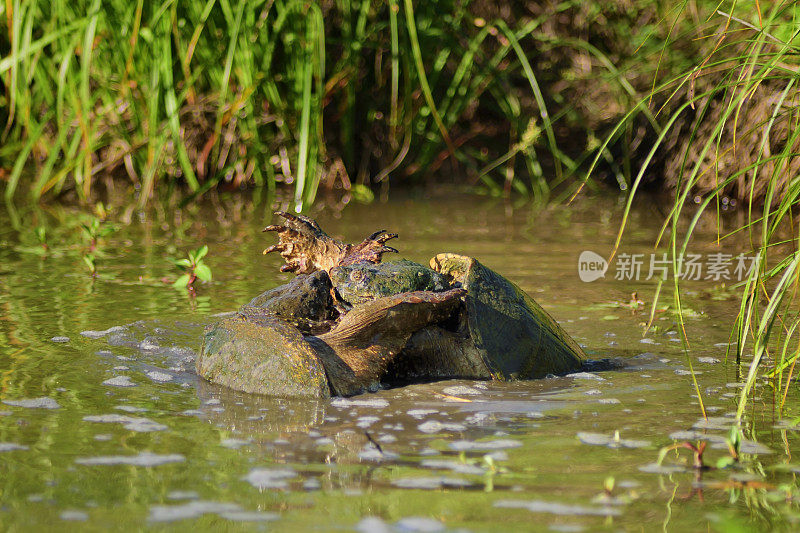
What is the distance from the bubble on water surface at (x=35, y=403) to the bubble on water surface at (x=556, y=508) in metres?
1.37

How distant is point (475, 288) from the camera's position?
10.5 ft

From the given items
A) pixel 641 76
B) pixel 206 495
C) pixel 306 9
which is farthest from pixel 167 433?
pixel 641 76

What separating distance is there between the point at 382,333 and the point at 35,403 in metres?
1.03

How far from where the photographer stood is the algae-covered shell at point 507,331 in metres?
3.11

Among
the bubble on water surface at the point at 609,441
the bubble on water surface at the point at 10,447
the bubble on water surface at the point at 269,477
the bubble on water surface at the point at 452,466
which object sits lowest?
the bubble on water surface at the point at 10,447

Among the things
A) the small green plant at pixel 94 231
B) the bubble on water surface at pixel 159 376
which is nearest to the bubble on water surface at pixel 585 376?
the bubble on water surface at pixel 159 376

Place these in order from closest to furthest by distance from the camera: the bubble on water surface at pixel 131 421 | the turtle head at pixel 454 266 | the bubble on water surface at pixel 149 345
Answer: the bubble on water surface at pixel 131 421 → the turtle head at pixel 454 266 → the bubble on water surface at pixel 149 345

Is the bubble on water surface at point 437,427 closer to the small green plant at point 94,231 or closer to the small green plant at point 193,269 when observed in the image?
the small green plant at point 193,269

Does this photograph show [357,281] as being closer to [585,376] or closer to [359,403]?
[359,403]

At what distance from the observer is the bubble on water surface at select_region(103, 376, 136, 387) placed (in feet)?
9.71

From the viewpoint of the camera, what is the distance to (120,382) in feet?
9.78

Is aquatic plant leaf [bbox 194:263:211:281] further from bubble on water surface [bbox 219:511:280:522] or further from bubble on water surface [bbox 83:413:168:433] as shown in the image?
bubble on water surface [bbox 219:511:280:522]

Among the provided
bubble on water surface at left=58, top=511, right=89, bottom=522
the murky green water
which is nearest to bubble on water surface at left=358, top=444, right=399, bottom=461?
the murky green water

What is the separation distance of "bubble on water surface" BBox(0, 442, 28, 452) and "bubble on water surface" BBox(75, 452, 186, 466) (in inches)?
7.2
